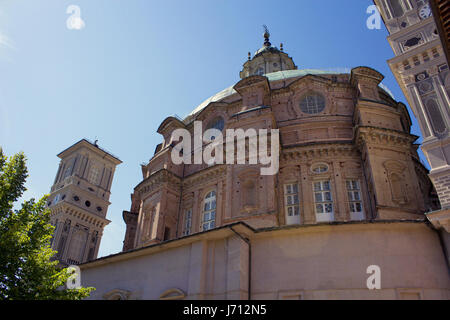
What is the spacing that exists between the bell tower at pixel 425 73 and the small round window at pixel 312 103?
18.0 feet

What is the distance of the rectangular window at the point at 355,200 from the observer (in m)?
19.3

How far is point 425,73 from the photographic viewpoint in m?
17.2

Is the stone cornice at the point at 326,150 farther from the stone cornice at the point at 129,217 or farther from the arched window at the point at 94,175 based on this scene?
the arched window at the point at 94,175

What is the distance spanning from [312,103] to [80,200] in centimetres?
3028

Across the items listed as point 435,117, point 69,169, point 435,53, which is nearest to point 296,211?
point 435,117

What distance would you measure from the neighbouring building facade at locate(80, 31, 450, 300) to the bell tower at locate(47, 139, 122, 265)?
13890 mm

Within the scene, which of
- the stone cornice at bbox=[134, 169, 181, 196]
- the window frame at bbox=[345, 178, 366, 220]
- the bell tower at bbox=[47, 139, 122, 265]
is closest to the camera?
the window frame at bbox=[345, 178, 366, 220]

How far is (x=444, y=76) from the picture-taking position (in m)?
16.5

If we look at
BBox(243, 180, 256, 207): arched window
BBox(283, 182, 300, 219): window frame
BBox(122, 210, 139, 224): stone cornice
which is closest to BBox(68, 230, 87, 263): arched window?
BBox(122, 210, 139, 224): stone cornice

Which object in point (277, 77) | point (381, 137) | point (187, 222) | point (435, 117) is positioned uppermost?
point (277, 77)

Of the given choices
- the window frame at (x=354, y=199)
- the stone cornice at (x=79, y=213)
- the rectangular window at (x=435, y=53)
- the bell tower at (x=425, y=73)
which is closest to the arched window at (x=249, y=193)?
the window frame at (x=354, y=199)

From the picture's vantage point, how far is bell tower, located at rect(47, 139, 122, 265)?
40062mm

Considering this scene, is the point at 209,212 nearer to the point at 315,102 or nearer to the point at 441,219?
the point at 315,102

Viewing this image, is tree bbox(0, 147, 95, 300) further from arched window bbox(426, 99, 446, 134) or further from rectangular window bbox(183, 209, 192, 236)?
arched window bbox(426, 99, 446, 134)
